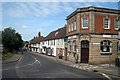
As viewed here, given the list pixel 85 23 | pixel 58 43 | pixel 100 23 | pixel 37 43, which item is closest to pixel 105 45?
pixel 100 23

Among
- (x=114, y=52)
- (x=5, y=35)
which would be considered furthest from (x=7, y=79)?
(x=5, y=35)

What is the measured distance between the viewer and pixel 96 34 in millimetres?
18844

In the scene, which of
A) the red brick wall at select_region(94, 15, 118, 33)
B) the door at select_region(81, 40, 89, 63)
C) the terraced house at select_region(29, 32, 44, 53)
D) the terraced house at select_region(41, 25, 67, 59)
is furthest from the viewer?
the terraced house at select_region(29, 32, 44, 53)

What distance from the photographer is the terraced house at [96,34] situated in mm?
18688

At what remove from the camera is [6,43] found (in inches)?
1777

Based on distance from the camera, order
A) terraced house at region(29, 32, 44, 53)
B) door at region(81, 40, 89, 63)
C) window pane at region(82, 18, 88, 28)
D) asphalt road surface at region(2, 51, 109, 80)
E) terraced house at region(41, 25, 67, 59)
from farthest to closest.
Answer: terraced house at region(29, 32, 44, 53) → terraced house at region(41, 25, 67, 59) → window pane at region(82, 18, 88, 28) → door at region(81, 40, 89, 63) → asphalt road surface at region(2, 51, 109, 80)

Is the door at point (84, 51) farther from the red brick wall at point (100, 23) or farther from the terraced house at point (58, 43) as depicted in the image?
the terraced house at point (58, 43)

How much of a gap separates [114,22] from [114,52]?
4.90 metres

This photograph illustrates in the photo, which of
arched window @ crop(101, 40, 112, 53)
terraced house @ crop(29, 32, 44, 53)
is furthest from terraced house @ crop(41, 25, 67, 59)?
terraced house @ crop(29, 32, 44, 53)

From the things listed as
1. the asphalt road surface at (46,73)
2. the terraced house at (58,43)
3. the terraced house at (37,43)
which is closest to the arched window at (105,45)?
the asphalt road surface at (46,73)

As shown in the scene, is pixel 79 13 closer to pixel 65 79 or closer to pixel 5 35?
pixel 65 79

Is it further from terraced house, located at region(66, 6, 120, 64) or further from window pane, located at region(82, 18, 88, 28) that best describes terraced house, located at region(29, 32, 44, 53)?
window pane, located at region(82, 18, 88, 28)

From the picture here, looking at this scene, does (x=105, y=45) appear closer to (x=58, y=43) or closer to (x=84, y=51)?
(x=84, y=51)

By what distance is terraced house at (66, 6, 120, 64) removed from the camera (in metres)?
18.7
